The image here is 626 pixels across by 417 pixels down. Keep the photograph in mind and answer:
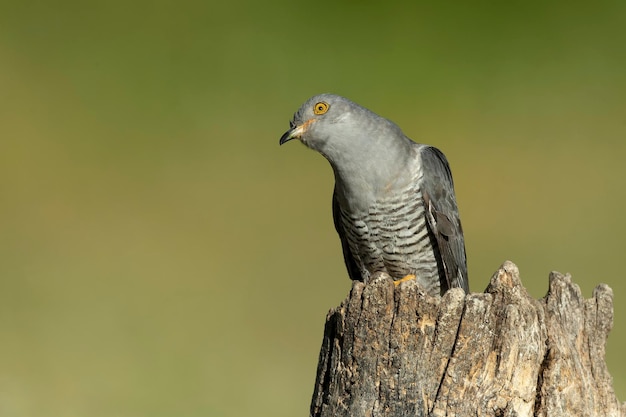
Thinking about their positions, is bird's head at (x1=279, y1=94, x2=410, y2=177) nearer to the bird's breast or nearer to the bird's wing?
the bird's breast

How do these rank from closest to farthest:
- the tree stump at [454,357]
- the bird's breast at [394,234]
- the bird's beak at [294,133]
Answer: the tree stump at [454,357], the bird's beak at [294,133], the bird's breast at [394,234]

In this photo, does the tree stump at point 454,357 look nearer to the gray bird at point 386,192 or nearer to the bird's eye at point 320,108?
the gray bird at point 386,192

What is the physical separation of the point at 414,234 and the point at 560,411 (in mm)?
1530

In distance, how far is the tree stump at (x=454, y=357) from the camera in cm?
262

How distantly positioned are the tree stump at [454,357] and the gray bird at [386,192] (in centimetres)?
105

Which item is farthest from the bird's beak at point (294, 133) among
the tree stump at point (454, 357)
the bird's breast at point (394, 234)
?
the tree stump at point (454, 357)

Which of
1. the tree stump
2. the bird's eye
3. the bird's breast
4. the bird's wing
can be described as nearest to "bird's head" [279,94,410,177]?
the bird's eye

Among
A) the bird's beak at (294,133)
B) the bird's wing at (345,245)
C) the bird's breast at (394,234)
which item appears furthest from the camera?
the bird's wing at (345,245)

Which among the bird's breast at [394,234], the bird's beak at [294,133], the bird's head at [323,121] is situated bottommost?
the bird's breast at [394,234]

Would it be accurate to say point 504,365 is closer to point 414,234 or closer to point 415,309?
point 415,309

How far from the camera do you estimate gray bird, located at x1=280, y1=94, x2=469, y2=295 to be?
12.6ft

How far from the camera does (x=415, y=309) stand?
8.78 feet

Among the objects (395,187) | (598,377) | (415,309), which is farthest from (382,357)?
(395,187)

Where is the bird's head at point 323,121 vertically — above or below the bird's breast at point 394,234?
above
